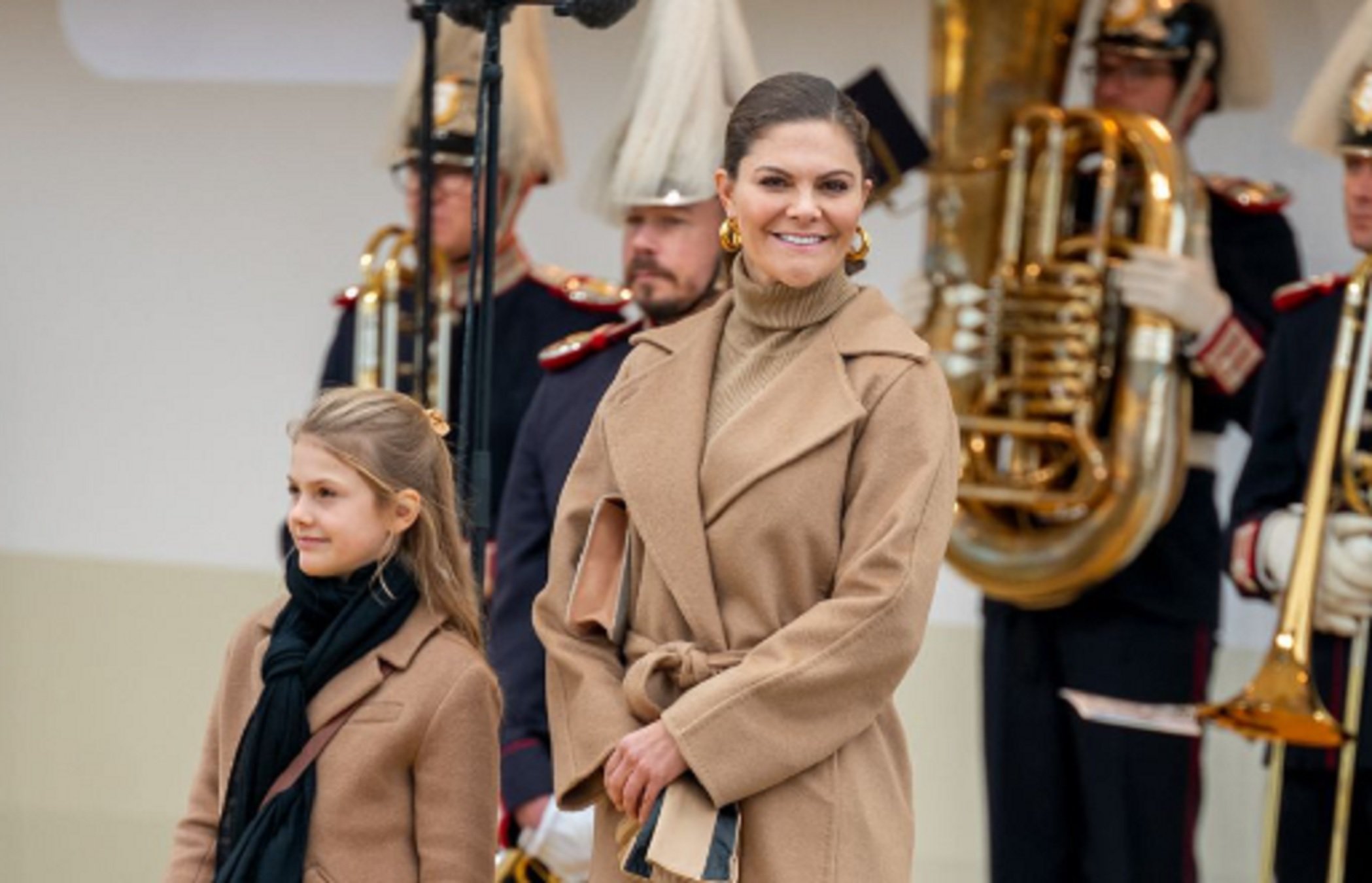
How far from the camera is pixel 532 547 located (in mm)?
4445

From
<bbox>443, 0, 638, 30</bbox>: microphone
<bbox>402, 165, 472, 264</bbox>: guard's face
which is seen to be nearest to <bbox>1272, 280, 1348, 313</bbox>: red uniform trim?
<bbox>402, 165, 472, 264</bbox>: guard's face

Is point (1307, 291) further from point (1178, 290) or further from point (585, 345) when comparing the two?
point (585, 345)

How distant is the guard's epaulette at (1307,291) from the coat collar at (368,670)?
2.08m

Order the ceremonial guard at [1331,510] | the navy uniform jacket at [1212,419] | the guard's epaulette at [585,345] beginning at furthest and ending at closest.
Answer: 1. the navy uniform jacket at [1212,419]
2. the ceremonial guard at [1331,510]
3. the guard's epaulette at [585,345]

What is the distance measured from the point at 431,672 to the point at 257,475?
3438 millimetres

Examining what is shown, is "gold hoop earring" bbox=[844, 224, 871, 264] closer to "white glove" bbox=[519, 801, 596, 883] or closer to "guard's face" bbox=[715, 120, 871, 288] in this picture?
"guard's face" bbox=[715, 120, 871, 288]

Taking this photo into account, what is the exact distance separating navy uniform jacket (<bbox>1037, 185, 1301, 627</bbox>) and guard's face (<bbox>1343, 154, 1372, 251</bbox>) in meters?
0.36

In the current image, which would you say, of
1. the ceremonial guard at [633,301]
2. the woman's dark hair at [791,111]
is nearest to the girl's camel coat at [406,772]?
the woman's dark hair at [791,111]

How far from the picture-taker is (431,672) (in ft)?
11.0

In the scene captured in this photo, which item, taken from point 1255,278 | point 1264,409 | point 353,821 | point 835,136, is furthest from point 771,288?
point 1255,278

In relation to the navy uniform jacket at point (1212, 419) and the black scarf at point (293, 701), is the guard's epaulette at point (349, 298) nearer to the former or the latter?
the navy uniform jacket at point (1212, 419)

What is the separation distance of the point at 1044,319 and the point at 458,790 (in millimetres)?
2277

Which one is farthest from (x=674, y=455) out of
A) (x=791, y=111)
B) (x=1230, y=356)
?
(x=1230, y=356)

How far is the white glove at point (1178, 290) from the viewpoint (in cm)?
514
